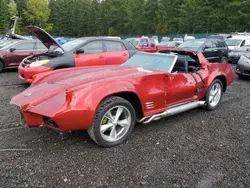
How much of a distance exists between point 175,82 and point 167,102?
39 centimetres

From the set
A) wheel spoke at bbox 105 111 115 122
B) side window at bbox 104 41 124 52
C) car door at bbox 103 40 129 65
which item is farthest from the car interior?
side window at bbox 104 41 124 52

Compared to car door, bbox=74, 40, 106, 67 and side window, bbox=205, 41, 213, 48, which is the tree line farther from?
car door, bbox=74, 40, 106, 67

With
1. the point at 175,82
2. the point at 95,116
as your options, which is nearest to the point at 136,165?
the point at 95,116

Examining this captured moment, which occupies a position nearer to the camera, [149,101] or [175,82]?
[149,101]

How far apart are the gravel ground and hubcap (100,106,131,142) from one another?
18 cm

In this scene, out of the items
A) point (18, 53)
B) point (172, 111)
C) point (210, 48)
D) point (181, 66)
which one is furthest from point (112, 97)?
point (210, 48)

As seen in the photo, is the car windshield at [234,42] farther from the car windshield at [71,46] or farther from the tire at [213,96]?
the tire at [213,96]

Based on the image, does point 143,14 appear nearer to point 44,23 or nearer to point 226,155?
point 44,23

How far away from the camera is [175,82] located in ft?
14.1

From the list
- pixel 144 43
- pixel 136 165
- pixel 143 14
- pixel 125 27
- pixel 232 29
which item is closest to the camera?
pixel 136 165

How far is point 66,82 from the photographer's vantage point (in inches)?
151

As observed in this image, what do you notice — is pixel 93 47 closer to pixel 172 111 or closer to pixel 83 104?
pixel 172 111

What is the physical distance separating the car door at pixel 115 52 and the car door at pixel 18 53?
425 centimetres

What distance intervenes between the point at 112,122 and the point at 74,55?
430 cm
